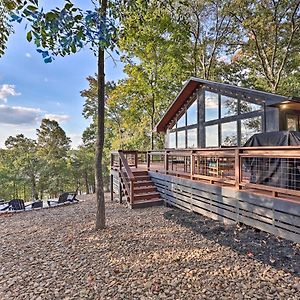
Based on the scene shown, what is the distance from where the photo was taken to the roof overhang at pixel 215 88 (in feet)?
26.1

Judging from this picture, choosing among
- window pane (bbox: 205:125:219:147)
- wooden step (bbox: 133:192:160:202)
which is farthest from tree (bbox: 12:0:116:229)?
window pane (bbox: 205:125:219:147)

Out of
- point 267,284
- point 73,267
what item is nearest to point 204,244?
point 267,284

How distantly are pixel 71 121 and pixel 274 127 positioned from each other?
74.2 feet

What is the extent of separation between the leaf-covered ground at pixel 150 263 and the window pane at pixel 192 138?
6.70m

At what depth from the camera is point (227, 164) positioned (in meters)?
6.72

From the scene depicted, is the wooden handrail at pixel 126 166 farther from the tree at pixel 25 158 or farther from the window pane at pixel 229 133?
the tree at pixel 25 158

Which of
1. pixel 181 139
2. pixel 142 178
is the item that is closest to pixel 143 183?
pixel 142 178

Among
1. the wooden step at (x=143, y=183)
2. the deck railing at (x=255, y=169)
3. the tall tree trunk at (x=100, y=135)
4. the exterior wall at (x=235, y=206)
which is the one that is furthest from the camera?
the wooden step at (x=143, y=183)

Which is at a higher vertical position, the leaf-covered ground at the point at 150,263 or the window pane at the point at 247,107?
the window pane at the point at 247,107

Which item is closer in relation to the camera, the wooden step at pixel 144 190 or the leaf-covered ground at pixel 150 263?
the leaf-covered ground at pixel 150 263

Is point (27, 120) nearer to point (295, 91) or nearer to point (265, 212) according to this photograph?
point (295, 91)

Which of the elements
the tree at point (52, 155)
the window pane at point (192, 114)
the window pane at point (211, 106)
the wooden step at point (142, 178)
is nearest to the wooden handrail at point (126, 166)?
the wooden step at point (142, 178)

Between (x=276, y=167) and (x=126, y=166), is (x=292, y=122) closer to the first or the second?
(x=276, y=167)

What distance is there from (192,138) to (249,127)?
3.70 meters
